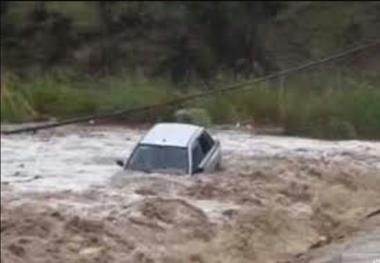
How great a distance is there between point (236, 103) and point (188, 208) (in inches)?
173

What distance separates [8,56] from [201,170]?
845 centimetres

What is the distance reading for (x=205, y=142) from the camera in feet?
29.5

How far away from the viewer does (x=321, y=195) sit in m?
10.1

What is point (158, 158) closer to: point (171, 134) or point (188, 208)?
point (171, 134)

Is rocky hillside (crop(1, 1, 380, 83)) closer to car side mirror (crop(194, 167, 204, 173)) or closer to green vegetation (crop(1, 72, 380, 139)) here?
green vegetation (crop(1, 72, 380, 139))

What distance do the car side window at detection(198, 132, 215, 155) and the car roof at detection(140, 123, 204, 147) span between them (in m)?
0.05

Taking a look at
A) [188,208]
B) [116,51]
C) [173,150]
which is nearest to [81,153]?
[188,208]

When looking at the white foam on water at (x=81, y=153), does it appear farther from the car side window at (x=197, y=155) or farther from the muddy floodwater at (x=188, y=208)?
the car side window at (x=197, y=155)

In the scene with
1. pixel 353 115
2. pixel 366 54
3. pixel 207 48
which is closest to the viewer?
pixel 366 54

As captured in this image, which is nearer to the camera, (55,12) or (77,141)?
(77,141)

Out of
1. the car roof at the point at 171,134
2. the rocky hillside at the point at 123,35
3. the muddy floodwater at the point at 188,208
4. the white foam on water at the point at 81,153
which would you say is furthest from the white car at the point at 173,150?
the rocky hillside at the point at 123,35

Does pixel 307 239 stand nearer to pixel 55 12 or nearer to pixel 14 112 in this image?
pixel 14 112

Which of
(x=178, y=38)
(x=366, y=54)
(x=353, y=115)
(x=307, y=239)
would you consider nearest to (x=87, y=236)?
(x=307, y=239)

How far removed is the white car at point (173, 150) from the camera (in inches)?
341
